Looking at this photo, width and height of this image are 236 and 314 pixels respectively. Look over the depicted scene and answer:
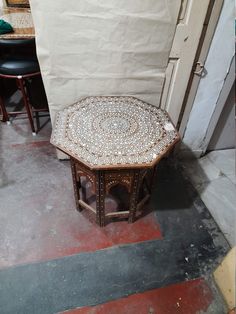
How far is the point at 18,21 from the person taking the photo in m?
2.35

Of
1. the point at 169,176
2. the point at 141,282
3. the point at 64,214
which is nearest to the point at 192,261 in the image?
the point at 141,282

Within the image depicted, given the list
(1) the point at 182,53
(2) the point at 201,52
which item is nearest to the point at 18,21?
(1) the point at 182,53

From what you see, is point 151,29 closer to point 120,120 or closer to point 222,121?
point 120,120

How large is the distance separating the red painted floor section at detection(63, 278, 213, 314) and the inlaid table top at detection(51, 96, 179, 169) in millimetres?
827

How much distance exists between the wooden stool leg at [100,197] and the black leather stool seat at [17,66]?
4.67ft

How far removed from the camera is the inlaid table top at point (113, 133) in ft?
4.20

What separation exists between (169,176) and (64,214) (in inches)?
40.0

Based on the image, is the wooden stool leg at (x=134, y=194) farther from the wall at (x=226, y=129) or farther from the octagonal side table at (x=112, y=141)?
the wall at (x=226, y=129)

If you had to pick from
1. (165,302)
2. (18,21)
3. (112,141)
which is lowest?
(165,302)

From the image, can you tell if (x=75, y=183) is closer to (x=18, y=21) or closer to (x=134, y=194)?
(x=134, y=194)

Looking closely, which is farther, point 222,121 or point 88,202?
point 222,121

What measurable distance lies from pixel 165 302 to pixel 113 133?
1074mm

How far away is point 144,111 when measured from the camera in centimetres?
164

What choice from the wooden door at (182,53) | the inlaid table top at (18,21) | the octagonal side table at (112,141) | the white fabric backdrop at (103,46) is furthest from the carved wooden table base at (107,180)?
the inlaid table top at (18,21)
